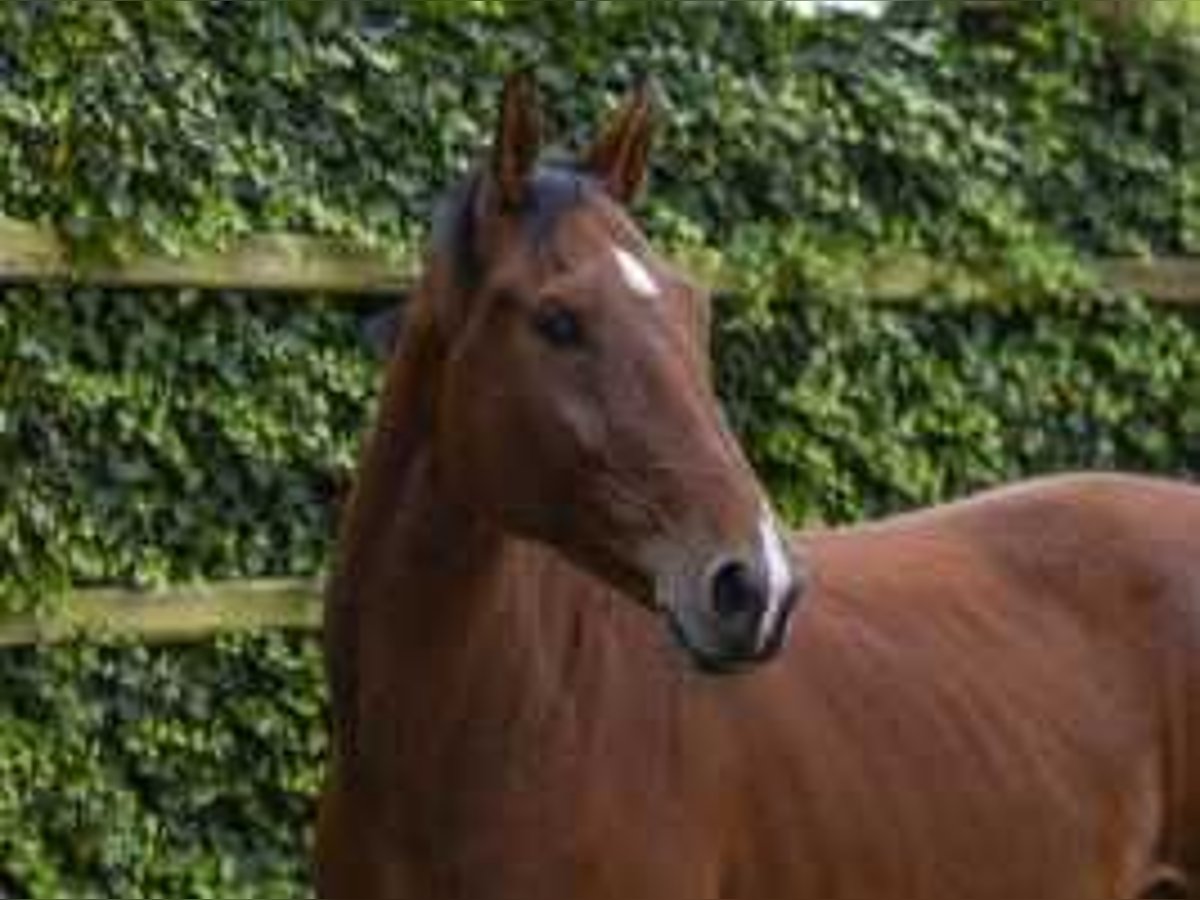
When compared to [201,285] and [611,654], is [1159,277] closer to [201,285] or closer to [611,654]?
[201,285]

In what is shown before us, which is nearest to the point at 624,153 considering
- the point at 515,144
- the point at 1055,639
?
the point at 515,144

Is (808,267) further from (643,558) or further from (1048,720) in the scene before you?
(643,558)

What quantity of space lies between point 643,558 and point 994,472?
12.7ft

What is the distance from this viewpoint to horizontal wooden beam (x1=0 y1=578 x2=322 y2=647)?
6.39 metres

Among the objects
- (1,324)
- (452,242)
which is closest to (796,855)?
(452,242)

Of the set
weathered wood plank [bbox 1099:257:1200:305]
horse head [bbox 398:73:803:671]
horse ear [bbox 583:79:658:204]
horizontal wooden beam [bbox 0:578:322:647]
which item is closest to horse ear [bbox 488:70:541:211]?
horse head [bbox 398:73:803:671]

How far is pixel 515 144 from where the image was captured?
4.35 metres

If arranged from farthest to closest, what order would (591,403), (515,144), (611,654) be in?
(611,654) < (515,144) < (591,403)

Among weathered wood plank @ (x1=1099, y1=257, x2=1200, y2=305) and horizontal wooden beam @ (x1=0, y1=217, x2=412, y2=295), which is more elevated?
horizontal wooden beam @ (x1=0, y1=217, x2=412, y2=295)

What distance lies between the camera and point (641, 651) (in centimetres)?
452

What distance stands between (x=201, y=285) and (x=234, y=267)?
0.08m

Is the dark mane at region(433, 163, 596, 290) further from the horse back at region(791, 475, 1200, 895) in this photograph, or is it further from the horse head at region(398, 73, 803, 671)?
the horse back at region(791, 475, 1200, 895)

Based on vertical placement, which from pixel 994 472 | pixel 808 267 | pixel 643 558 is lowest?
pixel 994 472

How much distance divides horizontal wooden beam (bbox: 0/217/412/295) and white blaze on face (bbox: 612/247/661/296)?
2.29 m
